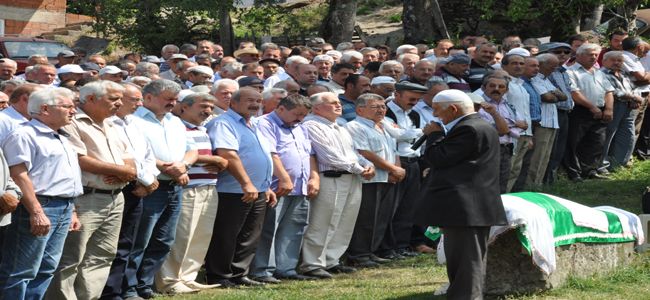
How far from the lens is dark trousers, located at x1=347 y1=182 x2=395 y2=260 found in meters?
11.8

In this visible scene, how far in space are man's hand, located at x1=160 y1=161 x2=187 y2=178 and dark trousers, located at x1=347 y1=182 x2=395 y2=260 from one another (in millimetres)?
2767

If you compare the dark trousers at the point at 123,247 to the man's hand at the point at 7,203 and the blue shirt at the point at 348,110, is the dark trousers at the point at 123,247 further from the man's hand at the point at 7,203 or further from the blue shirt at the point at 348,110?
the blue shirt at the point at 348,110

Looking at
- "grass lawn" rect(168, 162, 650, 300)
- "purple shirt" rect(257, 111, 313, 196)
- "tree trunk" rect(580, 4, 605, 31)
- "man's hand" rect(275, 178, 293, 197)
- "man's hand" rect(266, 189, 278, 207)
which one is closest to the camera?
"grass lawn" rect(168, 162, 650, 300)

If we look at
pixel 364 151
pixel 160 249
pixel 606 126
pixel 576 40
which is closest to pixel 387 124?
pixel 364 151

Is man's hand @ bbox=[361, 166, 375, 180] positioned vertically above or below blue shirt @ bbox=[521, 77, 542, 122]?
below

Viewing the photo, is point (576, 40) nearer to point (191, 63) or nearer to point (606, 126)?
point (606, 126)

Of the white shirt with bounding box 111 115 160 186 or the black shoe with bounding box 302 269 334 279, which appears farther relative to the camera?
the black shoe with bounding box 302 269 334 279

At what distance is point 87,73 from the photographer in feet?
43.5

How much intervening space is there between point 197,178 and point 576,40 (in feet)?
32.1

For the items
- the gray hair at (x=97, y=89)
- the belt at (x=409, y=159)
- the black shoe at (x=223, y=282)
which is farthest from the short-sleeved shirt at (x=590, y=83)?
the gray hair at (x=97, y=89)

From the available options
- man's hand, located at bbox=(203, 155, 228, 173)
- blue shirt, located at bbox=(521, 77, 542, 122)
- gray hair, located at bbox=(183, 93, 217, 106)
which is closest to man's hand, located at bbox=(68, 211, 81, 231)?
man's hand, located at bbox=(203, 155, 228, 173)

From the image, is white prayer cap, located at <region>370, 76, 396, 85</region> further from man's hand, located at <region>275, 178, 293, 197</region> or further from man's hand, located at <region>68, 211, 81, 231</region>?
man's hand, located at <region>68, 211, 81, 231</region>

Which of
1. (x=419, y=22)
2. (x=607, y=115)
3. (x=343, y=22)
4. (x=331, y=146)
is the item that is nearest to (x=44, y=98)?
(x=331, y=146)

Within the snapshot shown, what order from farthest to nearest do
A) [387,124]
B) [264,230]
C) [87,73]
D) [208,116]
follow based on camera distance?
1. [87,73]
2. [387,124]
3. [264,230]
4. [208,116]
